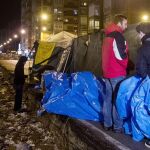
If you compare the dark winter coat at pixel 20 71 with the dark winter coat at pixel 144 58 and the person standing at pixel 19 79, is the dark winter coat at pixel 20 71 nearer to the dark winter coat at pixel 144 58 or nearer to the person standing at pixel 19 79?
the person standing at pixel 19 79

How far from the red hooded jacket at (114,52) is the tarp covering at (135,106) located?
416 millimetres

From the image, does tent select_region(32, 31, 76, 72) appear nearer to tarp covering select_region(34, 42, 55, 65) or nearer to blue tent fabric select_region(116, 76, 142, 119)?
tarp covering select_region(34, 42, 55, 65)

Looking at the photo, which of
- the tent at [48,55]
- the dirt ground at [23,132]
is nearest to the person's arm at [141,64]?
the dirt ground at [23,132]

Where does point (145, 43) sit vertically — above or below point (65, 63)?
above

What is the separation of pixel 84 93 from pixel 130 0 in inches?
1421

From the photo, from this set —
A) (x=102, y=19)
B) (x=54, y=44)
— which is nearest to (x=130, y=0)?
(x=102, y=19)

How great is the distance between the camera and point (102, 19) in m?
49.0

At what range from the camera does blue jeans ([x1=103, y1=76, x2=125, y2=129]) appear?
617 cm

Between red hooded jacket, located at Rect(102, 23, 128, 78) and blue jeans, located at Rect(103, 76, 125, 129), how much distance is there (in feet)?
0.50

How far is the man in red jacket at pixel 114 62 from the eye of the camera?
19.8ft

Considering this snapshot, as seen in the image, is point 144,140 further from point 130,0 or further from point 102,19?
point 102,19

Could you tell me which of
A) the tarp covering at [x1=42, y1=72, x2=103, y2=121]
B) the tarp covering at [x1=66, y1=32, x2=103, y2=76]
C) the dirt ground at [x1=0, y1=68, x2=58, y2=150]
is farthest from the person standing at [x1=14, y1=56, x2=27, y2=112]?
the tarp covering at [x1=42, y1=72, x2=103, y2=121]

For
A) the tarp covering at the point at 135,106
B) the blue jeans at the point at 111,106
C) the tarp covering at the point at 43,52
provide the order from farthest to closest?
the tarp covering at the point at 43,52 → the blue jeans at the point at 111,106 → the tarp covering at the point at 135,106

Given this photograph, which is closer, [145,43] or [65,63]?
[145,43]
